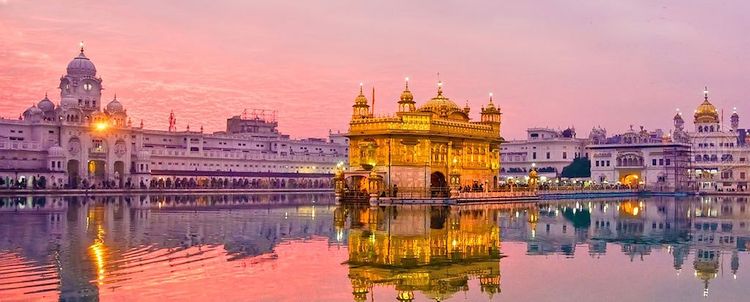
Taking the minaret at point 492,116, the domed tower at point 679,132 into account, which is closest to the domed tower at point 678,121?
the domed tower at point 679,132

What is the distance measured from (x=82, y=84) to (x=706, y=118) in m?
71.5

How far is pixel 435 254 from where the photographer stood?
2003 centimetres

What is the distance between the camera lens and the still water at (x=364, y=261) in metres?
14.5

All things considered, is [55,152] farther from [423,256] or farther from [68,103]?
[423,256]

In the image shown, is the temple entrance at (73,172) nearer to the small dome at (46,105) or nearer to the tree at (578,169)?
the small dome at (46,105)

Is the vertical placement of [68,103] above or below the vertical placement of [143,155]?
above

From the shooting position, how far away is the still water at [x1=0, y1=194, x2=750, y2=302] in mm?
14477

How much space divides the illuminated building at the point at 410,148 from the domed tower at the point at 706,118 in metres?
51.5

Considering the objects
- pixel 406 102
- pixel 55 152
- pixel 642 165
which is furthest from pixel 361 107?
pixel 642 165

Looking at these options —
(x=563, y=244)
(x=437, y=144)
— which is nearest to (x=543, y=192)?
(x=437, y=144)

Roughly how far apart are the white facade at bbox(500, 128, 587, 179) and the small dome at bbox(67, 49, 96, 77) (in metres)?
52.5

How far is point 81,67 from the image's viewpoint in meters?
87.6

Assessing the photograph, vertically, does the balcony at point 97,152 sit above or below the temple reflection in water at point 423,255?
above

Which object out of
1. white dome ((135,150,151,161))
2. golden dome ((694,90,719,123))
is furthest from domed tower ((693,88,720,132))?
white dome ((135,150,151,161))
